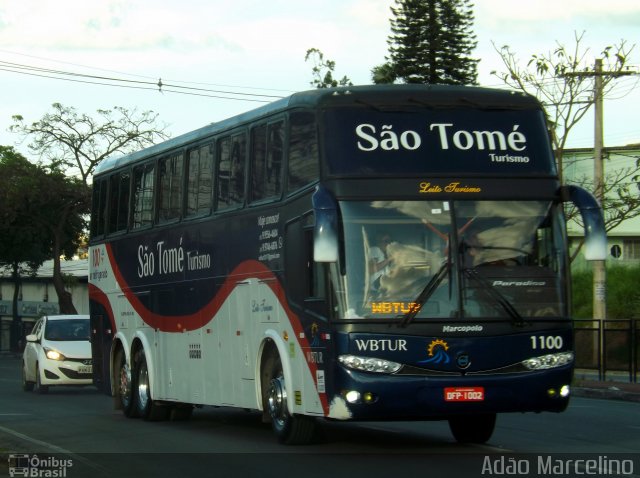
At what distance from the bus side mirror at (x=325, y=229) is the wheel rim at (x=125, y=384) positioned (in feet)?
28.6

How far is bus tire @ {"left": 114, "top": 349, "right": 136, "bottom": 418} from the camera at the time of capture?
20016mm

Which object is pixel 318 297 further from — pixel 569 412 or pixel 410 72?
pixel 410 72

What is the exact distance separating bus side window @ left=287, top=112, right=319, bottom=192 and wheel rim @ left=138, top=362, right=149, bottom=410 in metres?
6.55

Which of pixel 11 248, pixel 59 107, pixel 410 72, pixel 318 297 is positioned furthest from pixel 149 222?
pixel 11 248

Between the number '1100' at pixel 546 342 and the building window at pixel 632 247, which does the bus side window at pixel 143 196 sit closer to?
the number '1100' at pixel 546 342

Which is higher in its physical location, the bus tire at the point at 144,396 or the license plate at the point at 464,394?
the license plate at the point at 464,394

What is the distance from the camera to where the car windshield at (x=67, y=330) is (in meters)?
28.7

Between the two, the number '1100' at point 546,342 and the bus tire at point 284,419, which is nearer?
the number '1100' at point 546,342

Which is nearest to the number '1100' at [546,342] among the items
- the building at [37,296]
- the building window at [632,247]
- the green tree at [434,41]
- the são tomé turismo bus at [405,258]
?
the são tomé turismo bus at [405,258]

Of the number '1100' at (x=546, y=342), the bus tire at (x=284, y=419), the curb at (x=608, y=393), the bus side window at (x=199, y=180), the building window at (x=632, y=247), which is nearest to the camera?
the number '1100' at (x=546, y=342)

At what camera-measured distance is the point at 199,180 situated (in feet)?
56.3

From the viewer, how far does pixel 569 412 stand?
19922mm

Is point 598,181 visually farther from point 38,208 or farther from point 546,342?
point 38,208

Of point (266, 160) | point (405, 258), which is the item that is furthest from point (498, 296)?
point (266, 160)
